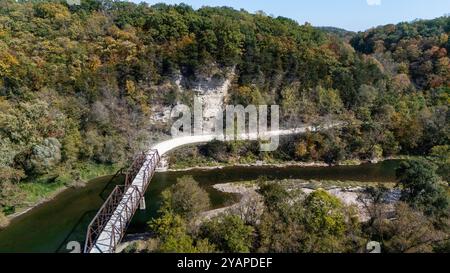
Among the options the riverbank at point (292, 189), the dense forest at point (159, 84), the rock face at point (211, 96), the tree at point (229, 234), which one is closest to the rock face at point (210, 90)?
the rock face at point (211, 96)

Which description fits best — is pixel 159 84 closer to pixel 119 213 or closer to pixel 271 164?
pixel 271 164

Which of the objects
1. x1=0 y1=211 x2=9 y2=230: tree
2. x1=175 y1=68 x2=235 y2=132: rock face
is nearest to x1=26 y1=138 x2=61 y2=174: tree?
x1=0 y1=211 x2=9 y2=230: tree

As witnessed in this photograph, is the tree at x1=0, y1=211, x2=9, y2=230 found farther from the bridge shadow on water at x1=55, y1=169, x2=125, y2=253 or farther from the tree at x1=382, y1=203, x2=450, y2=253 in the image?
the tree at x1=382, y1=203, x2=450, y2=253

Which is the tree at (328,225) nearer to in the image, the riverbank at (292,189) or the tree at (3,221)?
the riverbank at (292,189)

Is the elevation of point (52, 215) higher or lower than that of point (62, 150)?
lower
